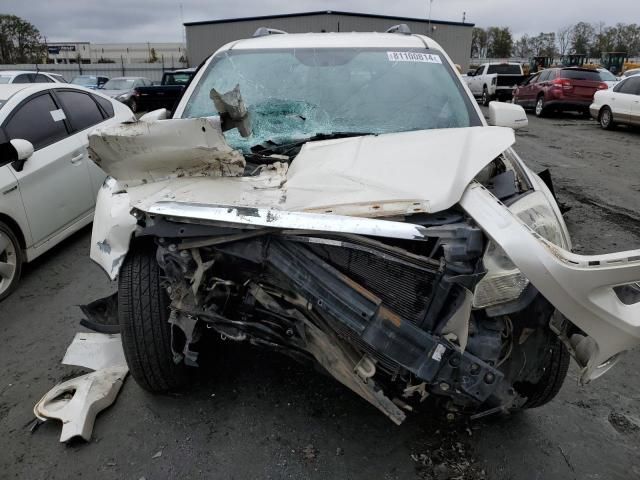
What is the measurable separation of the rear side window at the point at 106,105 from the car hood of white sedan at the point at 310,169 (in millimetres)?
3893

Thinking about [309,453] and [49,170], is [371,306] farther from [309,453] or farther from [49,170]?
[49,170]

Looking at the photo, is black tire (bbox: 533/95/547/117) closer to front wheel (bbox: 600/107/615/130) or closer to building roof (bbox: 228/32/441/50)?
front wheel (bbox: 600/107/615/130)

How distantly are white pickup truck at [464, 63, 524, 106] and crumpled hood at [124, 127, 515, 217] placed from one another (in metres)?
20.9

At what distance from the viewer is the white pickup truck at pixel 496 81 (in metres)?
21.8

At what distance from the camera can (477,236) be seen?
1.84 metres

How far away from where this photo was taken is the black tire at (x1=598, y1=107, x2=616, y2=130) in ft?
44.8

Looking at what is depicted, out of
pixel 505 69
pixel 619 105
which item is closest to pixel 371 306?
pixel 619 105

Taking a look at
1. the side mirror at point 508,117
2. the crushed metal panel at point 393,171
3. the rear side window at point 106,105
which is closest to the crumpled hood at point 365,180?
the crushed metal panel at point 393,171

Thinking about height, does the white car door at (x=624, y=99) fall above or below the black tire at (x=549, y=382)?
above

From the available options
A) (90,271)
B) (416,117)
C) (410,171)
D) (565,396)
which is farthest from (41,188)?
(565,396)

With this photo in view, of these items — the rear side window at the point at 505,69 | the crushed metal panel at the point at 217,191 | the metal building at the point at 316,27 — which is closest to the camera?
the crushed metal panel at the point at 217,191

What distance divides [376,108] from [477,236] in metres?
1.65

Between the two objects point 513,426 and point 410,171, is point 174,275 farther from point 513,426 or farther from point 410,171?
point 513,426

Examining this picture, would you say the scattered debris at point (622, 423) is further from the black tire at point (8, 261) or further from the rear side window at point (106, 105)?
the rear side window at point (106, 105)
